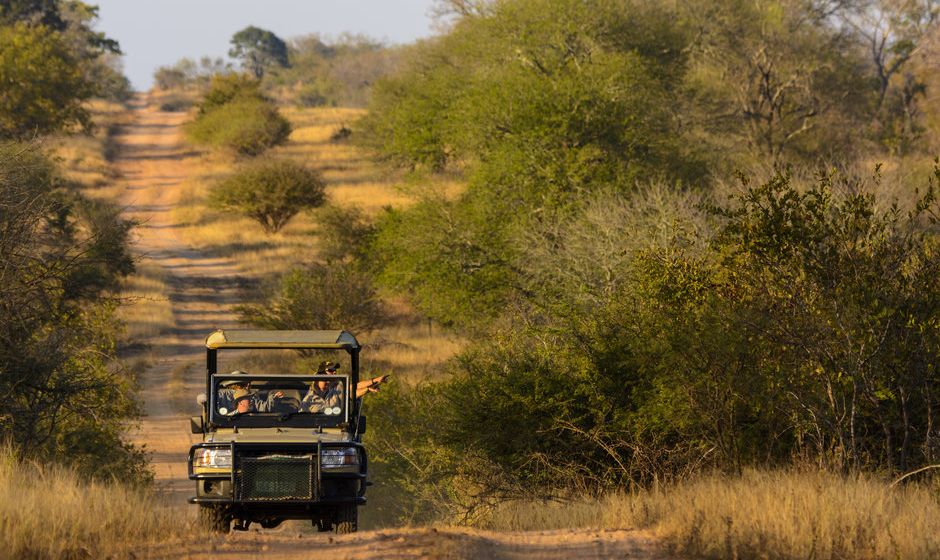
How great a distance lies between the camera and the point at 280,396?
1052 centimetres

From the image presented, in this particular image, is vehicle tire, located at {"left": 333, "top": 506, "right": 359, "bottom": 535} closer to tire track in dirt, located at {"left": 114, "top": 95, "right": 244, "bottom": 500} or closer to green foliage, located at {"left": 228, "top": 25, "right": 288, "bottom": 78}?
tire track in dirt, located at {"left": 114, "top": 95, "right": 244, "bottom": 500}

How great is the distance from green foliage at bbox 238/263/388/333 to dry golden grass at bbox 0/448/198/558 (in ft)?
52.8

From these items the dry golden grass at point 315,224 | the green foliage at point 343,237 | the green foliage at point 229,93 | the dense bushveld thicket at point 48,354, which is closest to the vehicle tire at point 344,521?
the dense bushveld thicket at point 48,354

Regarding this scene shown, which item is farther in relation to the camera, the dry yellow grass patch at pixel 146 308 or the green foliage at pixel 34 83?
the green foliage at pixel 34 83

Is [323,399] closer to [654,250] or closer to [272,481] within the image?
[272,481]

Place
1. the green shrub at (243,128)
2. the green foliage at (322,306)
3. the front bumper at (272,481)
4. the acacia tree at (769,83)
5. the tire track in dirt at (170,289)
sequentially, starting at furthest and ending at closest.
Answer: the green shrub at (243,128) < the acacia tree at (769,83) < the green foliage at (322,306) < the tire track in dirt at (170,289) < the front bumper at (272,481)

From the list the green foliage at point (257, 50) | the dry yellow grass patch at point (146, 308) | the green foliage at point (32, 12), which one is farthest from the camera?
the green foliage at point (257, 50)

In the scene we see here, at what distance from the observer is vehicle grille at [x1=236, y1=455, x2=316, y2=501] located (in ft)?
30.7

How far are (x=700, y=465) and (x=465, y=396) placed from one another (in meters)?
2.85

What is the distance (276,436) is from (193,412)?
43.5 feet

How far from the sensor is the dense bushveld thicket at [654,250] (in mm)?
11523

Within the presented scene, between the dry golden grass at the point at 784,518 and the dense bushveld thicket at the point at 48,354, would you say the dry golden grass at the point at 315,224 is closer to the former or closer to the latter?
the dense bushveld thicket at the point at 48,354

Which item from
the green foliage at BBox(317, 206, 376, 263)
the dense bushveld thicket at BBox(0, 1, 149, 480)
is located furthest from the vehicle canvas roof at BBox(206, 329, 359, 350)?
the green foliage at BBox(317, 206, 376, 263)

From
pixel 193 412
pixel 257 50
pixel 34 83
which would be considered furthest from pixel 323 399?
pixel 257 50
